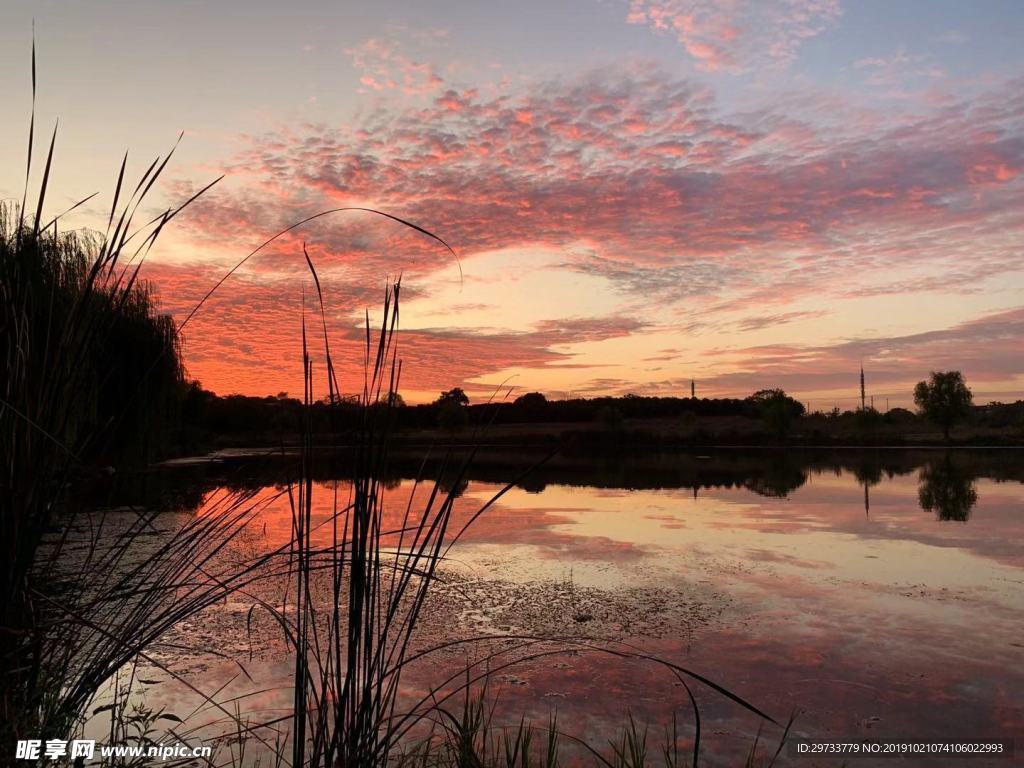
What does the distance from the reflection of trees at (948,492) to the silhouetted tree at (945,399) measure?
28820 mm

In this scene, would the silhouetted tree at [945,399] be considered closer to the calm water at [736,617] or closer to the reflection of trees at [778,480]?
the reflection of trees at [778,480]

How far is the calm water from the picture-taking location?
14.9 ft

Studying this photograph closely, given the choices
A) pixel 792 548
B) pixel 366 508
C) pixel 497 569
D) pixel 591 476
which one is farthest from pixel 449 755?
pixel 591 476

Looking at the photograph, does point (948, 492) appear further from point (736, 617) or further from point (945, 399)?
point (945, 399)

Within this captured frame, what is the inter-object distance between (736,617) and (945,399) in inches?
2025

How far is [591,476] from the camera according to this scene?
24.9m

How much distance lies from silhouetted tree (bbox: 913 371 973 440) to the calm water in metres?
40.8

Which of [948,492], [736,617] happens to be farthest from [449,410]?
[948,492]

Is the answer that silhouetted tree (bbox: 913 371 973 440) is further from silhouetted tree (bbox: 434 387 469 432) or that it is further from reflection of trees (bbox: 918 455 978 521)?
silhouetted tree (bbox: 434 387 469 432)

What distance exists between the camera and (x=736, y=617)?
670 cm

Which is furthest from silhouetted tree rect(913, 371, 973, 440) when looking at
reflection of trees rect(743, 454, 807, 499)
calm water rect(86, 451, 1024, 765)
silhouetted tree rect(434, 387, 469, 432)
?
silhouetted tree rect(434, 387, 469, 432)

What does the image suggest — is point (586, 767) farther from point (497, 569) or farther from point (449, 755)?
point (497, 569)

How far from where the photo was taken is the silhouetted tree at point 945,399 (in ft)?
164

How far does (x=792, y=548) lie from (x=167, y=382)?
12878 mm
